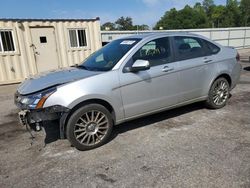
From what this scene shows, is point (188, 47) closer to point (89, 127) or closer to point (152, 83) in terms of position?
point (152, 83)

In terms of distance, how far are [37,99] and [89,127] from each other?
2.89ft

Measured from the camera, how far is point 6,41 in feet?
30.8

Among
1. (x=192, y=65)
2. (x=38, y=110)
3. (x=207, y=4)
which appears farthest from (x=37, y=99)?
(x=207, y=4)

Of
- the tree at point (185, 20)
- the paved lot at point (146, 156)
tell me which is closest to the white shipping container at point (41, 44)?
the paved lot at point (146, 156)

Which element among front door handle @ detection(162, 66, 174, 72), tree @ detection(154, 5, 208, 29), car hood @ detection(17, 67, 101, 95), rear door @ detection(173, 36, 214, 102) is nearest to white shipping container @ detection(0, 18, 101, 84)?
car hood @ detection(17, 67, 101, 95)

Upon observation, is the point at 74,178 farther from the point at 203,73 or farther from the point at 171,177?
the point at 203,73

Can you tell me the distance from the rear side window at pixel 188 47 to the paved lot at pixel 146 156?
4.11 feet

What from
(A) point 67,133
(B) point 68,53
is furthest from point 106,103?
(B) point 68,53

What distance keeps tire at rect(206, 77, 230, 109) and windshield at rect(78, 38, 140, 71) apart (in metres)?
2.02

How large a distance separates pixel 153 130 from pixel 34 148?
2055mm

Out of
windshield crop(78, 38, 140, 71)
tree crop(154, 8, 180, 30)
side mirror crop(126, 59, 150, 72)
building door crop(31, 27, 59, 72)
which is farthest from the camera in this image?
tree crop(154, 8, 180, 30)

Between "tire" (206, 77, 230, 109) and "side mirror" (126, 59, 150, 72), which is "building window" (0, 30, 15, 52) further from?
"tire" (206, 77, 230, 109)

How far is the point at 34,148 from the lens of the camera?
382 cm

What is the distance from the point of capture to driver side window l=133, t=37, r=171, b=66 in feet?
13.2
